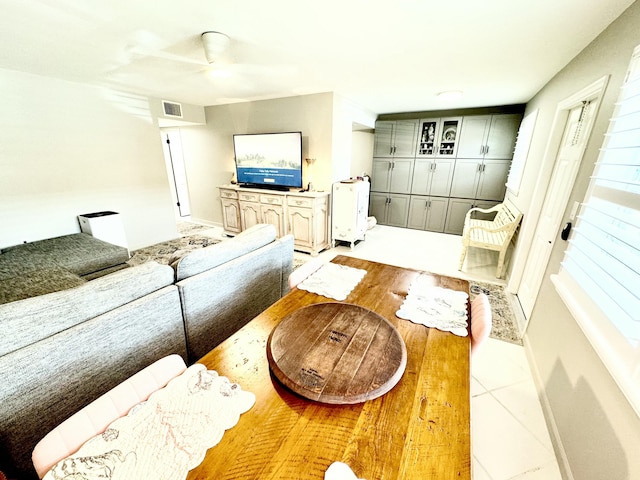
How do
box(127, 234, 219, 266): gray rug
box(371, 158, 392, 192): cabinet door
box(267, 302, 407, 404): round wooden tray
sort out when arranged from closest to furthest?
box(267, 302, 407, 404): round wooden tray → box(127, 234, 219, 266): gray rug → box(371, 158, 392, 192): cabinet door

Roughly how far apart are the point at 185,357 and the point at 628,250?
91.2 inches

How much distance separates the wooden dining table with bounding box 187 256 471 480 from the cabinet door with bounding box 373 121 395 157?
471 centimetres

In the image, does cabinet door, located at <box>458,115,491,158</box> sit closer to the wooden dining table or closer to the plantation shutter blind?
the plantation shutter blind

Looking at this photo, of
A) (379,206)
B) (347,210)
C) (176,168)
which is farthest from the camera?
(176,168)

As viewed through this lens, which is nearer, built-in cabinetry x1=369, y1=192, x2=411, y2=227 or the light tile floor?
the light tile floor

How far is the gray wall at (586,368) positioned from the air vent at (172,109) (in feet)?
17.0

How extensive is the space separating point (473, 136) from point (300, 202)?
3.34m

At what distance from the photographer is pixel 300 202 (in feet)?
12.7

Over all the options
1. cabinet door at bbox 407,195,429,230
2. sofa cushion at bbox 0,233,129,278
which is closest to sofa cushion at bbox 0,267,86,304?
sofa cushion at bbox 0,233,129,278

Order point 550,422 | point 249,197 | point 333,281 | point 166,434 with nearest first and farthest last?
point 166,434 → point 550,422 → point 333,281 → point 249,197

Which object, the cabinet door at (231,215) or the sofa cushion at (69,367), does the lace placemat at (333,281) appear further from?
the cabinet door at (231,215)

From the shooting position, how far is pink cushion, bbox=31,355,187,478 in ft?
2.18

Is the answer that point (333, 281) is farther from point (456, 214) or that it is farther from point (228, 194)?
point (456, 214)

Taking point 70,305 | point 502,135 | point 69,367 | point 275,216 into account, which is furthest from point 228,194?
point 502,135
